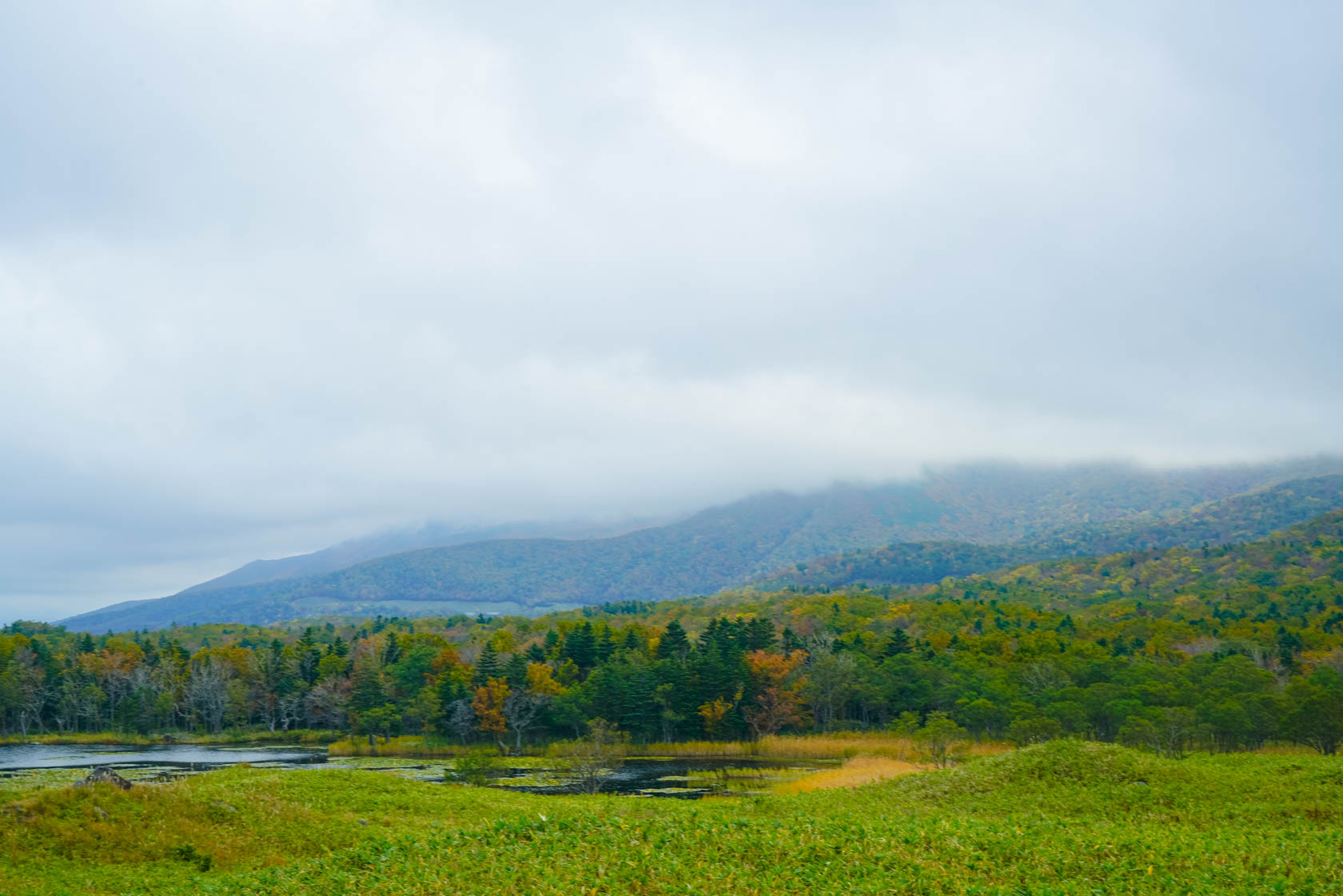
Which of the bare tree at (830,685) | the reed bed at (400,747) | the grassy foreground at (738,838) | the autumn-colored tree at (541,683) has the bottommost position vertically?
the reed bed at (400,747)

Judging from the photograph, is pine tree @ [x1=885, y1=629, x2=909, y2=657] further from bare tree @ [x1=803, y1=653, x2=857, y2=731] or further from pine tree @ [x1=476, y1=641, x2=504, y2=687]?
pine tree @ [x1=476, y1=641, x2=504, y2=687]

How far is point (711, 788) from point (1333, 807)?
37.4 metres

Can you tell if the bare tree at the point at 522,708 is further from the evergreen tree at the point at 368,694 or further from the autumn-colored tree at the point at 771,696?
the autumn-colored tree at the point at 771,696

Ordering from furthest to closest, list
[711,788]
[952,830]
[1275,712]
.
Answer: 1. [1275,712]
2. [711,788]
3. [952,830]

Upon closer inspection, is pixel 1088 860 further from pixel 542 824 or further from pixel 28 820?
pixel 28 820

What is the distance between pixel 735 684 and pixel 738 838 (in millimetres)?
72045

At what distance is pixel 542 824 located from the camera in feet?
71.1

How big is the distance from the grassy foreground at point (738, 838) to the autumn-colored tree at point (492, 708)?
2236 inches

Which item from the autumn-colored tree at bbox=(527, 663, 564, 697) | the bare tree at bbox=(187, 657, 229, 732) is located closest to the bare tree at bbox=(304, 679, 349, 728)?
the bare tree at bbox=(187, 657, 229, 732)

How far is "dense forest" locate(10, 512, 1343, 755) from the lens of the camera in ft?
230

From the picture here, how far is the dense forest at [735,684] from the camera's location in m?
70.0

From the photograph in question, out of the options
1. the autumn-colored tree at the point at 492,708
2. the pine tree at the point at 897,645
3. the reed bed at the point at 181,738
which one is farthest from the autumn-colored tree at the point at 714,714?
the reed bed at the point at 181,738

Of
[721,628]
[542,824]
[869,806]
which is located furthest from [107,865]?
[721,628]

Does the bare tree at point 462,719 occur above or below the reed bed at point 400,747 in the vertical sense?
above
